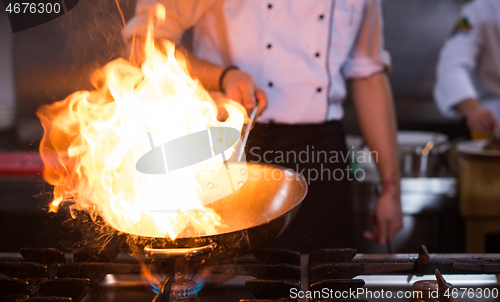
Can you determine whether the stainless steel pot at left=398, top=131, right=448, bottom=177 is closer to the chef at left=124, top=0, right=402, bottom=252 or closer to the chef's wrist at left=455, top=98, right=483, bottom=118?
the chef's wrist at left=455, top=98, right=483, bottom=118

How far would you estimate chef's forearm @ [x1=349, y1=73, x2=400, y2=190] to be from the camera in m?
1.01

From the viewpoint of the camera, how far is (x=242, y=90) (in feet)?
2.31

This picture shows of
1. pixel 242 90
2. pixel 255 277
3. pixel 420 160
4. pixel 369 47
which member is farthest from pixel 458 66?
pixel 255 277

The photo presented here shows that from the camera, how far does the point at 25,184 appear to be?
2.62ft

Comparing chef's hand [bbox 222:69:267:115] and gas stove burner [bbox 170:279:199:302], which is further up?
chef's hand [bbox 222:69:267:115]

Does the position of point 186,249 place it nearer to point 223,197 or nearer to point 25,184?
point 223,197

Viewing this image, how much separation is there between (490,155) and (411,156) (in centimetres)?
30

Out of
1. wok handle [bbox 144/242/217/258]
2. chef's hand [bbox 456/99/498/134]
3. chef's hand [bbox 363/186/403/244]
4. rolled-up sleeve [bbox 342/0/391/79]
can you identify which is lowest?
chef's hand [bbox 363/186/403/244]

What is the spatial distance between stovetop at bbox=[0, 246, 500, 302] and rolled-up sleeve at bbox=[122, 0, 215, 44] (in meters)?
0.43

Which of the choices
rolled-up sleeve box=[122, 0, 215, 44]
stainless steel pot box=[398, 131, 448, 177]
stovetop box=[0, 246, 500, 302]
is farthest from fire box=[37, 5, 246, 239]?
stainless steel pot box=[398, 131, 448, 177]

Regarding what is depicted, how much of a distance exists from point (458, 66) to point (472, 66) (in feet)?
0.47

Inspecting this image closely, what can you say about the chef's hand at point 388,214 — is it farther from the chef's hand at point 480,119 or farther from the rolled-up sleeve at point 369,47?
the chef's hand at point 480,119

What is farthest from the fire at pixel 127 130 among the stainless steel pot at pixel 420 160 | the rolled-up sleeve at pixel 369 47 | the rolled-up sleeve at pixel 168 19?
the stainless steel pot at pixel 420 160

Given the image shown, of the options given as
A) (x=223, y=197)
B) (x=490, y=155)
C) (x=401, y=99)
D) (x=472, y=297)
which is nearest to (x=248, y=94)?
(x=223, y=197)
